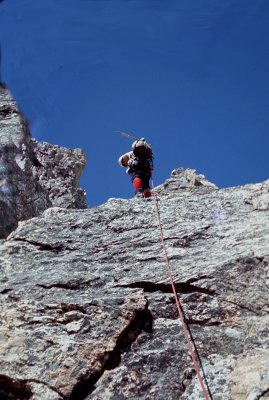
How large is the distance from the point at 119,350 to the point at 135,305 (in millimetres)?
745

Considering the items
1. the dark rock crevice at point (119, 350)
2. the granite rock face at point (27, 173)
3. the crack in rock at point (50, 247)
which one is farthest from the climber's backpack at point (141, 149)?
the dark rock crevice at point (119, 350)

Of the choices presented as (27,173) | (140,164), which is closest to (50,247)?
(140,164)

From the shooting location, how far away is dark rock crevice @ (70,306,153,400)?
234 inches

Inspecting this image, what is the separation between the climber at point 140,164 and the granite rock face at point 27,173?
3.33 meters

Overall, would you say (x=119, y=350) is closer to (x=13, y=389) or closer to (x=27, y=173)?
(x=13, y=389)

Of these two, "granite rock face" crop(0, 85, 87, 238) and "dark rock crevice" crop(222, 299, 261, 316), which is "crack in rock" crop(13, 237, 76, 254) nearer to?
"dark rock crevice" crop(222, 299, 261, 316)

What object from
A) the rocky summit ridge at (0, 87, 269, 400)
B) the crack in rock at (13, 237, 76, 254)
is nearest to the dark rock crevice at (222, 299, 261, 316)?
the rocky summit ridge at (0, 87, 269, 400)

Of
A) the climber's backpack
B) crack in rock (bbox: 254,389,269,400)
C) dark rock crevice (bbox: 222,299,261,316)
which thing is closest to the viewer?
crack in rock (bbox: 254,389,269,400)

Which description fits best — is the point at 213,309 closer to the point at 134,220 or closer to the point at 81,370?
Result: the point at 81,370

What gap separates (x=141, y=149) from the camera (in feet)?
46.1

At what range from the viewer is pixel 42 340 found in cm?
652

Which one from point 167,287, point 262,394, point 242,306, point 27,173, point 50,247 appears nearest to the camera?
point 262,394

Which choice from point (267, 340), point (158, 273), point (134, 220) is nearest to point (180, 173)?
point (134, 220)

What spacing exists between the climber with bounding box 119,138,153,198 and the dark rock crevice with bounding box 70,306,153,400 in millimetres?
6943
